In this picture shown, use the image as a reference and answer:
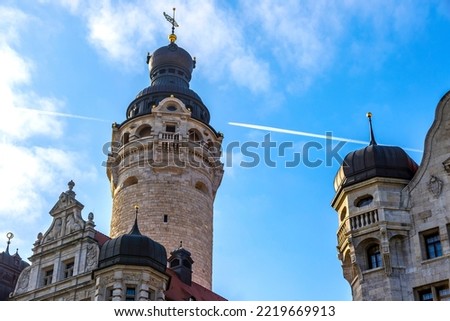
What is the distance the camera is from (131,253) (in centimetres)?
3847

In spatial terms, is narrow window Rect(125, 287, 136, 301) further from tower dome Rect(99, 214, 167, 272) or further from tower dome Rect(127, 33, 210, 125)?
tower dome Rect(127, 33, 210, 125)

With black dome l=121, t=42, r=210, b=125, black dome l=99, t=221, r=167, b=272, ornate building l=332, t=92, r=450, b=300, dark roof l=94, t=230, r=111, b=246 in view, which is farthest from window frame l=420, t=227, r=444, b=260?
black dome l=121, t=42, r=210, b=125

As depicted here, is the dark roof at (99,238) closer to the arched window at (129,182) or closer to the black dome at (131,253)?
the black dome at (131,253)

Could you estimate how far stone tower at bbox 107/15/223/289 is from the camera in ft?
181

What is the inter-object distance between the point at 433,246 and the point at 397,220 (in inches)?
70.8

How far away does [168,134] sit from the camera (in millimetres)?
58188

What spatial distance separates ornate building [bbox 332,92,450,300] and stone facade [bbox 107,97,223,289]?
65.1 ft

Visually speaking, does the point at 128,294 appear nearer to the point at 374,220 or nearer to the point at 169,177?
the point at 374,220

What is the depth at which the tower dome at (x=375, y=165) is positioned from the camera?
35734 millimetres

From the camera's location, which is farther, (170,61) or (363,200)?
(170,61)

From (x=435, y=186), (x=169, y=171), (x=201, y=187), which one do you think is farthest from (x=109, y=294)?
(x=201, y=187)

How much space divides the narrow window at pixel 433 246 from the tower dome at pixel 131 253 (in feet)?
41.1

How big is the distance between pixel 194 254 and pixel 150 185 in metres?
5.70
